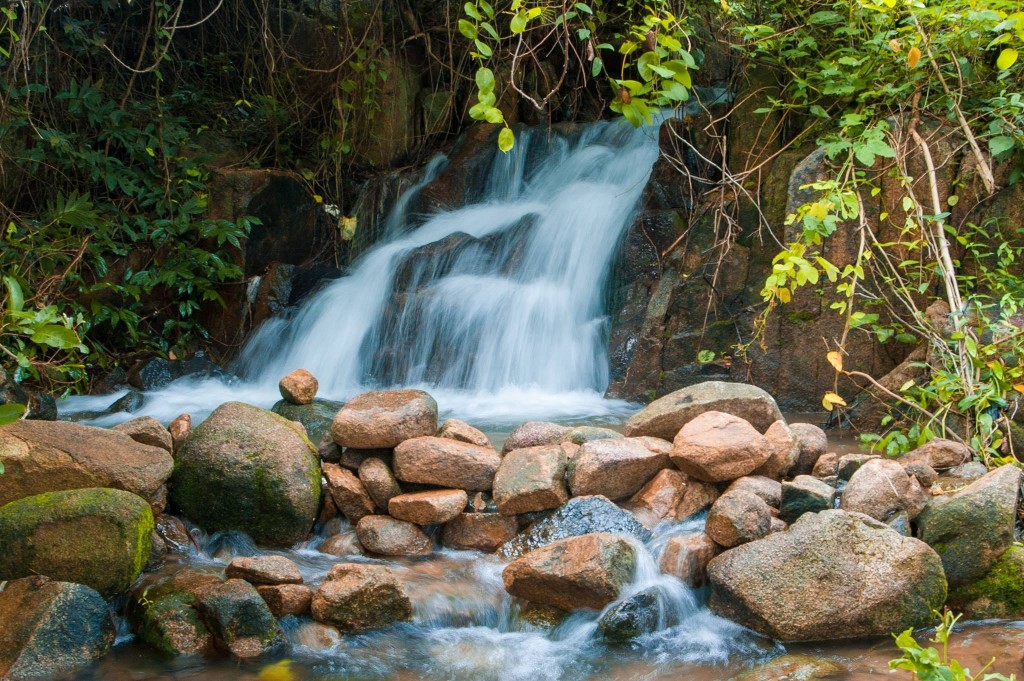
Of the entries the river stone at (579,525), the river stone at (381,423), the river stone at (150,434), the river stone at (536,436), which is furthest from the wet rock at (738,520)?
the river stone at (150,434)

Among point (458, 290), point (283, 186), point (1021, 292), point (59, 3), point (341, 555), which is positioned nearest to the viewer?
point (341, 555)

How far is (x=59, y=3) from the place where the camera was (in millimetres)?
6988

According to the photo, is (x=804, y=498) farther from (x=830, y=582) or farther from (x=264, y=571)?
(x=264, y=571)

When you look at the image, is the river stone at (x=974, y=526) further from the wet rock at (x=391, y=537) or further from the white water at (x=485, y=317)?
the white water at (x=485, y=317)

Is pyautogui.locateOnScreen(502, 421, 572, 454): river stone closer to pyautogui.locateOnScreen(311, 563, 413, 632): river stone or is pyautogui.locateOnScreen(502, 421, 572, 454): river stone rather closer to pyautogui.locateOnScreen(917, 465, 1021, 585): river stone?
pyautogui.locateOnScreen(311, 563, 413, 632): river stone

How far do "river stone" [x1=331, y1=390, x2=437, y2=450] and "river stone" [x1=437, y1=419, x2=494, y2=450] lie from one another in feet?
0.25

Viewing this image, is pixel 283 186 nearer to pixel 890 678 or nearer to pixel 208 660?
pixel 208 660

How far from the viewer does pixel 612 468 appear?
3.54 m

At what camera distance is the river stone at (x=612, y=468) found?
3.52 metres

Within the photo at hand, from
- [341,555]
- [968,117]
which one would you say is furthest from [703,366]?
[341,555]

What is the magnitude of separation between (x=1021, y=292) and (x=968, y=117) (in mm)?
1045

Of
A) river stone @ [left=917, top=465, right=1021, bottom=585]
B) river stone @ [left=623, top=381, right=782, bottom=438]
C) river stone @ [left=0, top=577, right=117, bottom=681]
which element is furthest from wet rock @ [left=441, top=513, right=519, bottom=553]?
river stone @ [left=917, top=465, right=1021, bottom=585]

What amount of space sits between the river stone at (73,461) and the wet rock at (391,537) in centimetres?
81

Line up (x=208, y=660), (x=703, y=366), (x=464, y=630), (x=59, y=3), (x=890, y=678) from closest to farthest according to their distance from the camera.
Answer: (x=890, y=678), (x=208, y=660), (x=464, y=630), (x=703, y=366), (x=59, y=3)
